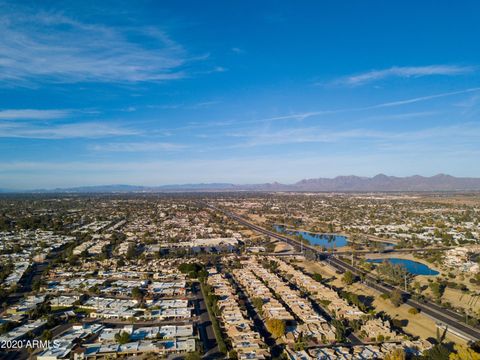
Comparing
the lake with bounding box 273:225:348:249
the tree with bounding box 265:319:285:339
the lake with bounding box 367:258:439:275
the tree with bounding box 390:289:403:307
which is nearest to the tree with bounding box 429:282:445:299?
the tree with bounding box 390:289:403:307

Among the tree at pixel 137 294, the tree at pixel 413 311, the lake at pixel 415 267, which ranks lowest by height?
the lake at pixel 415 267

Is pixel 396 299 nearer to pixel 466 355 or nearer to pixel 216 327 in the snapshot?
pixel 466 355

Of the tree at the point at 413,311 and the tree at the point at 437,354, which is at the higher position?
the tree at the point at 437,354

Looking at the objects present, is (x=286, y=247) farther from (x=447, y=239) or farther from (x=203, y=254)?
(x=447, y=239)

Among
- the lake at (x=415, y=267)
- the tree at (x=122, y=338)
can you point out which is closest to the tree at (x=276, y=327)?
the tree at (x=122, y=338)

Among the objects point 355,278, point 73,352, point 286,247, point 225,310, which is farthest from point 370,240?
point 73,352

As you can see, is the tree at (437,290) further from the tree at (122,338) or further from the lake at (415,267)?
the tree at (122,338)

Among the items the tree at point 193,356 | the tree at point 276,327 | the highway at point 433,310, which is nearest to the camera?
the tree at point 193,356

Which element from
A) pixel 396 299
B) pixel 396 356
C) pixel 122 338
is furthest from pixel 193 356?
pixel 396 299
